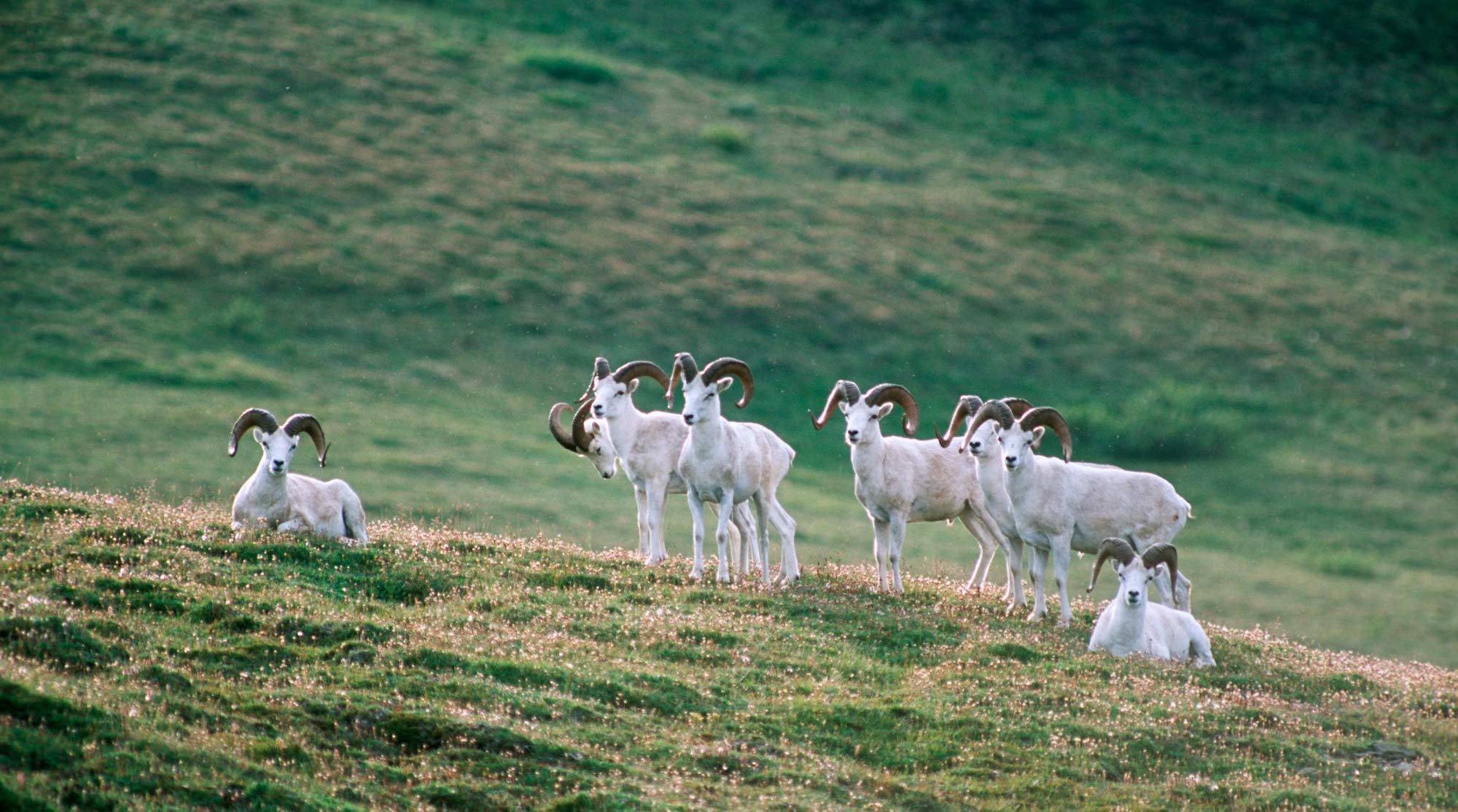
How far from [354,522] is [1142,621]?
10.8 metres

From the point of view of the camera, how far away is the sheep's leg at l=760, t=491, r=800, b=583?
68.0 feet

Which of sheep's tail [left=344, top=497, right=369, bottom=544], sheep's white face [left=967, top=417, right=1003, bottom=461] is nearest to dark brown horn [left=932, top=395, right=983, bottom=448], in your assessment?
sheep's white face [left=967, top=417, right=1003, bottom=461]

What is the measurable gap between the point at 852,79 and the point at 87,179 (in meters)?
45.0

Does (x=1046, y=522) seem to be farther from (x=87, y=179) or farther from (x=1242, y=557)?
(x=87, y=179)

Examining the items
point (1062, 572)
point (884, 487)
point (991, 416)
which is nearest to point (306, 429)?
point (884, 487)

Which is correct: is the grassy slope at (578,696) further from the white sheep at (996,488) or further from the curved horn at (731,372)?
the curved horn at (731,372)

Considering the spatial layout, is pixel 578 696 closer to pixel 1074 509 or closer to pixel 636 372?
pixel 636 372

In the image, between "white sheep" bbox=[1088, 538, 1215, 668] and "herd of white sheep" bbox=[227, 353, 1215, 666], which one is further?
"herd of white sheep" bbox=[227, 353, 1215, 666]

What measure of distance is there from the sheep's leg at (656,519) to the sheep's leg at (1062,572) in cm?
558

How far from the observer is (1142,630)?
1830cm

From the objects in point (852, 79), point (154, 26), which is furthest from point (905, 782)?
point (852, 79)

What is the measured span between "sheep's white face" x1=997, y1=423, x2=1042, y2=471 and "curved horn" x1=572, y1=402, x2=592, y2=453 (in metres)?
6.28

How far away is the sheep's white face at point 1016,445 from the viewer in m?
19.3

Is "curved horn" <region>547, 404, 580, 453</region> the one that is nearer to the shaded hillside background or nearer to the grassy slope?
the grassy slope
